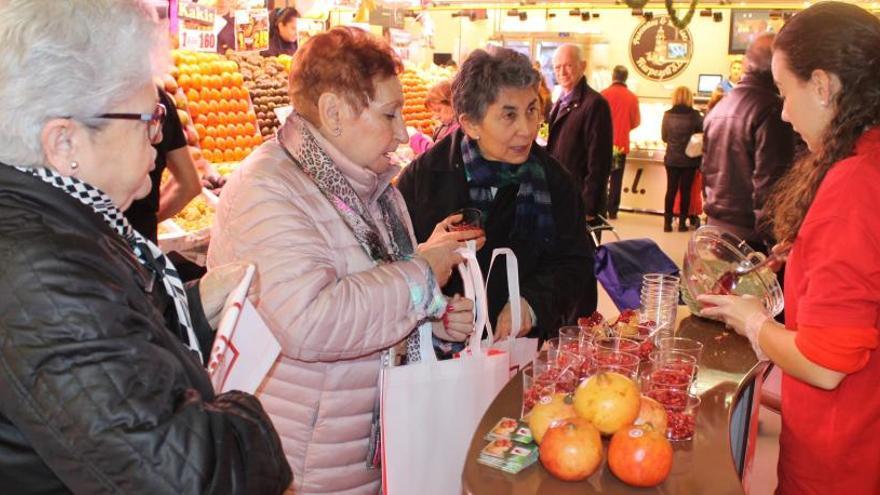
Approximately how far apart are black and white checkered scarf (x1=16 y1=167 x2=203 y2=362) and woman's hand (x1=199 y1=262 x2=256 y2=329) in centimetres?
6

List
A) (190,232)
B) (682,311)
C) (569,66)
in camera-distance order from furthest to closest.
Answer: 1. (569,66)
2. (190,232)
3. (682,311)

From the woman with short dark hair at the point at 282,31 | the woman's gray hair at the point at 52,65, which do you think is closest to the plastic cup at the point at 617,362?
the woman's gray hair at the point at 52,65

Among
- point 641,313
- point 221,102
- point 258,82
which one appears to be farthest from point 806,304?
point 258,82

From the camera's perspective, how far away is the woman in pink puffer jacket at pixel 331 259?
1.85 m

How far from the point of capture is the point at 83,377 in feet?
3.27

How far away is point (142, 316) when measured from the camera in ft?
3.53

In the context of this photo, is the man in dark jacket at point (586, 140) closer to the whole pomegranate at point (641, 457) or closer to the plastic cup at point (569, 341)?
the plastic cup at point (569, 341)

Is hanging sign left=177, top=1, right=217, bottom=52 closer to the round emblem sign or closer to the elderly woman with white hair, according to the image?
the elderly woman with white hair

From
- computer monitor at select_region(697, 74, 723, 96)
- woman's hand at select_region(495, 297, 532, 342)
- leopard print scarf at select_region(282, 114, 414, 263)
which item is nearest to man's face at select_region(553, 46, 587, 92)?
woman's hand at select_region(495, 297, 532, 342)

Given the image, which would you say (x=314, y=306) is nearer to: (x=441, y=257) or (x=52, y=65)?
(x=441, y=257)

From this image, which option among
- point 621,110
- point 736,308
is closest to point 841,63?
point 736,308

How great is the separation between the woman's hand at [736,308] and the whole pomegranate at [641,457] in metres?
0.67

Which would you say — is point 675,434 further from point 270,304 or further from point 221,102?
point 221,102

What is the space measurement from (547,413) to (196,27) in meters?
3.98
